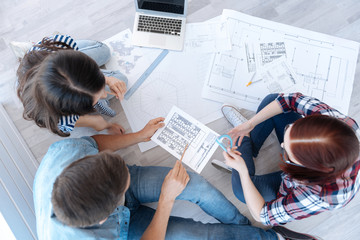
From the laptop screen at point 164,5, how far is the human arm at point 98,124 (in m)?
0.54

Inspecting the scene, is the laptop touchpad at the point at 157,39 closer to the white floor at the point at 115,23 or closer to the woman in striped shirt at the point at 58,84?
the white floor at the point at 115,23

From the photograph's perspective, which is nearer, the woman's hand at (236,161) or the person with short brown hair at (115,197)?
the person with short brown hair at (115,197)

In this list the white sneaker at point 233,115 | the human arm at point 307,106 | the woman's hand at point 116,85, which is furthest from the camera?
the white sneaker at point 233,115

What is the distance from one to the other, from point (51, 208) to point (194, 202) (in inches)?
22.8

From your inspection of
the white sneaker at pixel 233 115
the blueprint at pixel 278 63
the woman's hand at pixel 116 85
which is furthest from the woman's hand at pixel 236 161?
the woman's hand at pixel 116 85

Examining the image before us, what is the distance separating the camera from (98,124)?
43.1 inches

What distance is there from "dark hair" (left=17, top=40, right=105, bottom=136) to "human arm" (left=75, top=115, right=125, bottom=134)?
0.74ft

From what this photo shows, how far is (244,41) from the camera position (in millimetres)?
1225

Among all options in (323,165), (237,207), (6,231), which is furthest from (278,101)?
(6,231)

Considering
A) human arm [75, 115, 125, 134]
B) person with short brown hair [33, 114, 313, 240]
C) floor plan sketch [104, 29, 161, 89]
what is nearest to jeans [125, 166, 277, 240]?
person with short brown hair [33, 114, 313, 240]

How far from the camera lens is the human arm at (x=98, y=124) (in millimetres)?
1045

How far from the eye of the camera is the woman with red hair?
670 mm

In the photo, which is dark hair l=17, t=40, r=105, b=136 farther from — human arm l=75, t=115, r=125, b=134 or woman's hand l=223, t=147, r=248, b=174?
woman's hand l=223, t=147, r=248, b=174

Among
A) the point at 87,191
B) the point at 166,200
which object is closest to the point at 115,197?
the point at 87,191
